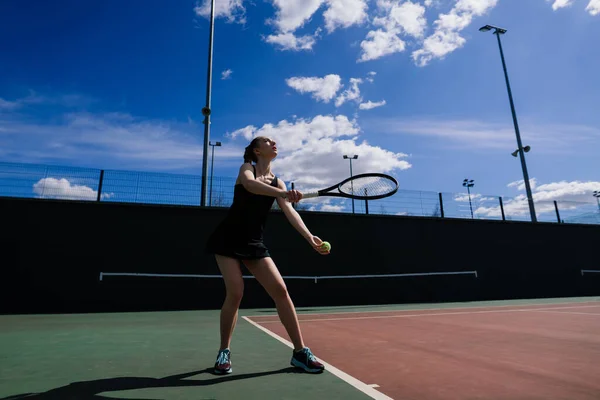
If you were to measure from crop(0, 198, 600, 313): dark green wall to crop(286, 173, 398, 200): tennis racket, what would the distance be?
722 centimetres

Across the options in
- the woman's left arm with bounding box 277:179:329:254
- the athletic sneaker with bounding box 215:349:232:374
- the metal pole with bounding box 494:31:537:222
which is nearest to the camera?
the athletic sneaker with bounding box 215:349:232:374

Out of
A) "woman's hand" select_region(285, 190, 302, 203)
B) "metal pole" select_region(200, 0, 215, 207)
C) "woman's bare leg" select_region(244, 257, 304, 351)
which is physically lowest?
"woman's bare leg" select_region(244, 257, 304, 351)

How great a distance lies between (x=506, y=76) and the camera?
17.8 meters

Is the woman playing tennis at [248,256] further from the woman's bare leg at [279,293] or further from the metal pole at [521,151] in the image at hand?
the metal pole at [521,151]

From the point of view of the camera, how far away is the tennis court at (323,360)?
236cm

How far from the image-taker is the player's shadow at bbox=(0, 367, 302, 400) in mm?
2258

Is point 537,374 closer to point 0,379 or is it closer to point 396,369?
point 396,369

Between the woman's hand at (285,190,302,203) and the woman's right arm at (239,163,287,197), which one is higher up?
the woman's right arm at (239,163,287,197)

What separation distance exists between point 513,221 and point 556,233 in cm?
230

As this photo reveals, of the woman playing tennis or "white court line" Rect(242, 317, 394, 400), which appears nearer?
"white court line" Rect(242, 317, 394, 400)

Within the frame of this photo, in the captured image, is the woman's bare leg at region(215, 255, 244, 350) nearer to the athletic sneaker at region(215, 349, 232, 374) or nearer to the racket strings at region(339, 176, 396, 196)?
the athletic sneaker at region(215, 349, 232, 374)

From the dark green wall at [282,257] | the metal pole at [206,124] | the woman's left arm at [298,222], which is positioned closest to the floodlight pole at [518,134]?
the dark green wall at [282,257]

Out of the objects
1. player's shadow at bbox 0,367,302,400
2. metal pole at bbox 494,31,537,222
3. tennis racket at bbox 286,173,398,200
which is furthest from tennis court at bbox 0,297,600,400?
metal pole at bbox 494,31,537,222

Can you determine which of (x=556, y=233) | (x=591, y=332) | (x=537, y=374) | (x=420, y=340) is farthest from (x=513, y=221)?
(x=537, y=374)
